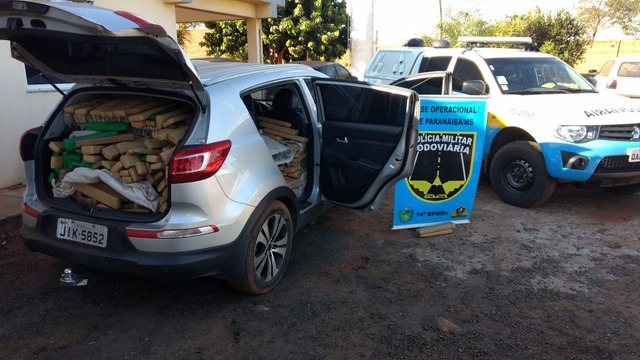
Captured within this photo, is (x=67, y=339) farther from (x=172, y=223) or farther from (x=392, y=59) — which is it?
(x=392, y=59)

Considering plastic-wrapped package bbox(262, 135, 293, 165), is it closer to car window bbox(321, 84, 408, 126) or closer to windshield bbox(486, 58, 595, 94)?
car window bbox(321, 84, 408, 126)

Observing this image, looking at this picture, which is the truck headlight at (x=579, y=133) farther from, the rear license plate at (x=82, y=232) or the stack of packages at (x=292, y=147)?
the rear license plate at (x=82, y=232)

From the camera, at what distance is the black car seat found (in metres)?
4.37

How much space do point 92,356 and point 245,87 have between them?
6.51 feet

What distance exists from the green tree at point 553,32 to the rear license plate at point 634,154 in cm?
1741

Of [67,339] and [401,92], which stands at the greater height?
[401,92]

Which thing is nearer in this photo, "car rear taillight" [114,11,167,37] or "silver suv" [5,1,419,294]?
"car rear taillight" [114,11,167,37]

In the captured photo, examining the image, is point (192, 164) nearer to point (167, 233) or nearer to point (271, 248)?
point (167, 233)

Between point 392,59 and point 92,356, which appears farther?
point 392,59

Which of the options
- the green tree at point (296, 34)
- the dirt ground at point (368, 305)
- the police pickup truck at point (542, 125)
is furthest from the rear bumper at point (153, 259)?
the green tree at point (296, 34)

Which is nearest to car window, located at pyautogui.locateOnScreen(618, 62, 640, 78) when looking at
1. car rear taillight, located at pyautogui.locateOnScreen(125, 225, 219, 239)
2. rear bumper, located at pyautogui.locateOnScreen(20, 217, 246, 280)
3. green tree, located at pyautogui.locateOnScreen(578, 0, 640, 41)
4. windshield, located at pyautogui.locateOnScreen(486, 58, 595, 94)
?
→ windshield, located at pyautogui.locateOnScreen(486, 58, 595, 94)

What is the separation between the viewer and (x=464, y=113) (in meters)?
4.79

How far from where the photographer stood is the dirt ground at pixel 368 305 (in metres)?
2.98

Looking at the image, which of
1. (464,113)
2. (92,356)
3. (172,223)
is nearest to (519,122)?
(464,113)
